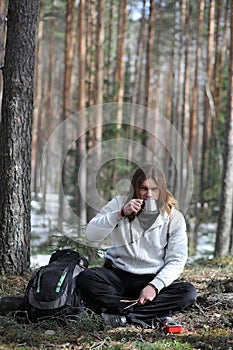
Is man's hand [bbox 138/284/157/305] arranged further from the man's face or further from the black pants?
the man's face

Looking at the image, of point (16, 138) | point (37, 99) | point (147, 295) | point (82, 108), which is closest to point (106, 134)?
point (82, 108)

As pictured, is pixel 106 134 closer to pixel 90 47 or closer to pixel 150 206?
pixel 90 47

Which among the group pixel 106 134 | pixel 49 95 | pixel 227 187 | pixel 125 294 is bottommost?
pixel 125 294

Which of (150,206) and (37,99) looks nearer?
(150,206)

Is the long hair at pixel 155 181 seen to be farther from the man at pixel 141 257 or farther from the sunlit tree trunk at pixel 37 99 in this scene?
the sunlit tree trunk at pixel 37 99

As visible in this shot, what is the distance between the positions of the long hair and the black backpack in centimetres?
73

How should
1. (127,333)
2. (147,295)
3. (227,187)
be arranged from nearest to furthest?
(127,333)
(147,295)
(227,187)

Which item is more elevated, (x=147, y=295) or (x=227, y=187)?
(x=227, y=187)

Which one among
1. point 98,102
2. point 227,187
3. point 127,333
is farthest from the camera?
point 98,102

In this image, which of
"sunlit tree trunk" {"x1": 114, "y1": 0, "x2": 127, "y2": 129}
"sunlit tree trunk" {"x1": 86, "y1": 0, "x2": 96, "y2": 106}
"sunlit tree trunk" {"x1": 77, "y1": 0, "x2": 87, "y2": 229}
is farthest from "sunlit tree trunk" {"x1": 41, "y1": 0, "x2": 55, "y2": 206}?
"sunlit tree trunk" {"x1": 77, "y1": 0, "x2": 87, "y2": 229}

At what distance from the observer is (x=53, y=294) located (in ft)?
13.8

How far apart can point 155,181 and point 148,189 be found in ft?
0.30

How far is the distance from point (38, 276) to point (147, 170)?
126cm

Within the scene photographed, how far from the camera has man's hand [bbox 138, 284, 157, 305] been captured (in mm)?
4312
